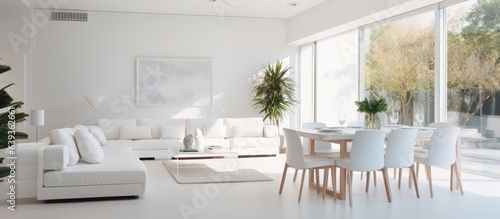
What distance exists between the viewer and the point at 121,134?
9.09 meters

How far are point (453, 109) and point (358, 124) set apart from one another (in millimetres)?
1413

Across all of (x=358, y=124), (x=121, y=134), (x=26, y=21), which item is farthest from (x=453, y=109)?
(x=26, y=21)

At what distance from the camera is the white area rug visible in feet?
21.0

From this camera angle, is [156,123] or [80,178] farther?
[156,123]

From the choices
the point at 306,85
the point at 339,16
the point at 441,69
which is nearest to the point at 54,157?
the point at 441,69

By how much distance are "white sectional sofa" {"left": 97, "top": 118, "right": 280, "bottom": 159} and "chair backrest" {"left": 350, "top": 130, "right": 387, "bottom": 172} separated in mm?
4414

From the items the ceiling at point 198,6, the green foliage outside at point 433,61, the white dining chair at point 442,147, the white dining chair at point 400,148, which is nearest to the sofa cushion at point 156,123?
the ceiling at point 198,6

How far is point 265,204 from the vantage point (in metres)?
4.92

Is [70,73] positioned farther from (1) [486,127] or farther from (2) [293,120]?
(1) [486,127]

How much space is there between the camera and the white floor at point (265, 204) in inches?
177

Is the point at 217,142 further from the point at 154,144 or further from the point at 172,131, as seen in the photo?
the point at 154,144

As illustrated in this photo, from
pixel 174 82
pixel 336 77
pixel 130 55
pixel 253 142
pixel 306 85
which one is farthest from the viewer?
pixel 306 85

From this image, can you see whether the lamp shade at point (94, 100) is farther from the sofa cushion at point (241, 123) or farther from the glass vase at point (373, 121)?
the glass vase at point (373, 121)

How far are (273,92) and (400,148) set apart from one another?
569 cm
